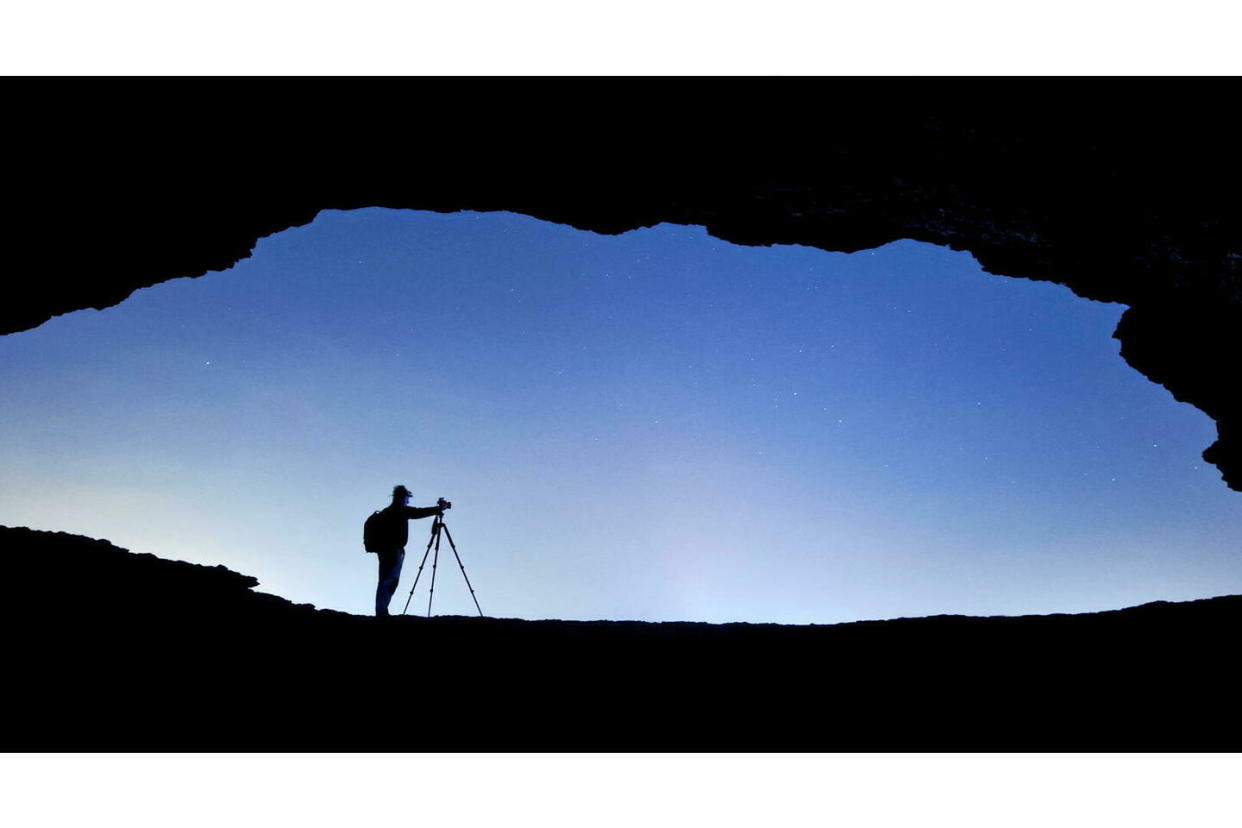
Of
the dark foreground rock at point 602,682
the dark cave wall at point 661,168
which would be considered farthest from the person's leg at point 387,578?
the dark cave wall at point 661,168

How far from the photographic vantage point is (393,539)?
8773mm

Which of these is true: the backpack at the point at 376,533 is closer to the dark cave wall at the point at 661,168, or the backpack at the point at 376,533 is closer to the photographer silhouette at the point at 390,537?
the photographer silhouette at the point at 390,537

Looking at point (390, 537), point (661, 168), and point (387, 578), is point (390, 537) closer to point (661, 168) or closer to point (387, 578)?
point (387, 578)

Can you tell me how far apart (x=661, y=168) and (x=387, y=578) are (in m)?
6.98

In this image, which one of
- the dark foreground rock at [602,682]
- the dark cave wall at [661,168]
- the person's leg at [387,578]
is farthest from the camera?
the person's leg at [387,578]

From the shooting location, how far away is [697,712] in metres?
4.86

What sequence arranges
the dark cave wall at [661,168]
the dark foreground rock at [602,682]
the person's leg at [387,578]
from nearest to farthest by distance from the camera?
1. the dark foreground rock at [602,682]
2. the dark cave wall at [661,168]
3. the person's leg at [387,578]

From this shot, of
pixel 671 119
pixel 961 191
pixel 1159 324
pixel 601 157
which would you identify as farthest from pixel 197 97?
pixel 1159 324

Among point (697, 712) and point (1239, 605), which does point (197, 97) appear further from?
point (1239, 605)

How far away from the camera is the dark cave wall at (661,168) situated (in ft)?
22.4

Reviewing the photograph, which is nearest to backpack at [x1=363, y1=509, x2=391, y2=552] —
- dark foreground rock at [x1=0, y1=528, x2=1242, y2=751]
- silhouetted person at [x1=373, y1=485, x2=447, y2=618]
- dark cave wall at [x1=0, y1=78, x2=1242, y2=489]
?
silhouetted person at [x1=373, y1=485, x2=447, y2=618]

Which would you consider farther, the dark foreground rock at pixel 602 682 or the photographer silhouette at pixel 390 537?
the photographer silhouette at pixel 390 537

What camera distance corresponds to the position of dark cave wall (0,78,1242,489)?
22.4 ft

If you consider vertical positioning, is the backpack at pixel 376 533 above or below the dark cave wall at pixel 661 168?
below
